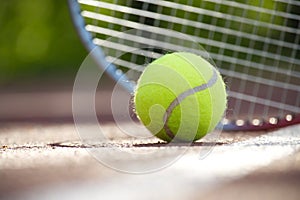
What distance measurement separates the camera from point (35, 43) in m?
5.87

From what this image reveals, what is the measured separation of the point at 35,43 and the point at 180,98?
3904 mm

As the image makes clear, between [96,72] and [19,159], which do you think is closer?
[19,159]

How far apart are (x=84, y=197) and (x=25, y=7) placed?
475cm

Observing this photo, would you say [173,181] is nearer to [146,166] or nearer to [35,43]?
[146,166]

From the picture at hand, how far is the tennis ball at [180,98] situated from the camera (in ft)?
6.95

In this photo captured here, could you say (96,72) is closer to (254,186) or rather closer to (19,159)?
(19,159)

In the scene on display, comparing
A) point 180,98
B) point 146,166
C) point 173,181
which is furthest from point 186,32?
point 173,181

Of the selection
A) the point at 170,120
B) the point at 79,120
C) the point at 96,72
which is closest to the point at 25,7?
the point at 96,72

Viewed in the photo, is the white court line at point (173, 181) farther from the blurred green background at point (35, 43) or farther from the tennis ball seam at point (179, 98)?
the blurred green background at point (35, 43)

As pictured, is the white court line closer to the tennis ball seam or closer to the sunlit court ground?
the sunlit court ground

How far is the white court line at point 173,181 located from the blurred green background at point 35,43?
424cm

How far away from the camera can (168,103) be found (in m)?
2.12

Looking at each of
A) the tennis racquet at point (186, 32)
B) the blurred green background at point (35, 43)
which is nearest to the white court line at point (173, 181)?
the tennis racquet at point (186, 32)

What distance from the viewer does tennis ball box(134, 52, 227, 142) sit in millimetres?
2119
